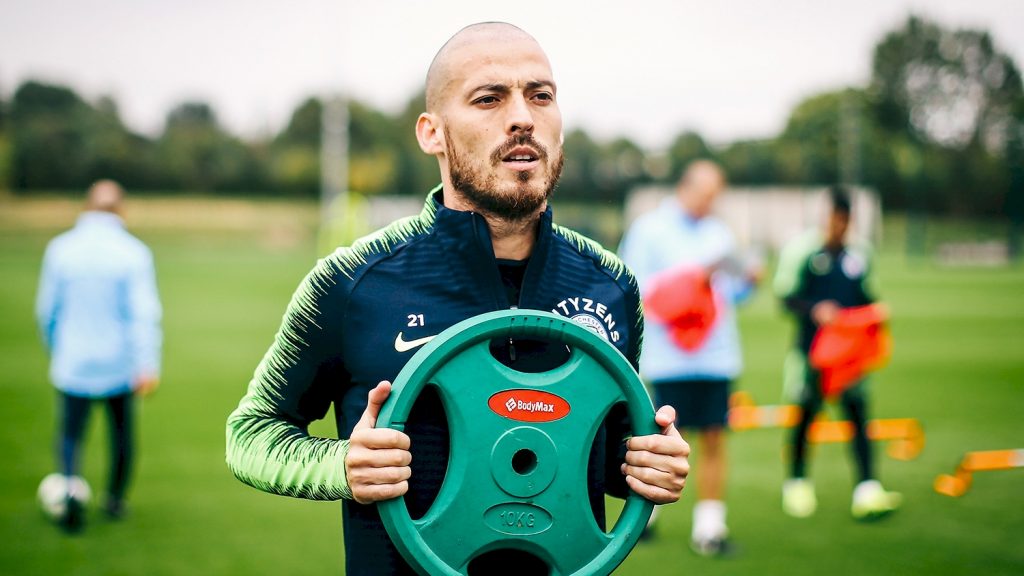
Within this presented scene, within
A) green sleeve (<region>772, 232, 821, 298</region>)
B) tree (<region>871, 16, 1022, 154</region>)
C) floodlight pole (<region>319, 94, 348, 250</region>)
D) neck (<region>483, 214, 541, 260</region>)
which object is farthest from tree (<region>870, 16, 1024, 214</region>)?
neck (<region>483, 214, 541, 260</region>)

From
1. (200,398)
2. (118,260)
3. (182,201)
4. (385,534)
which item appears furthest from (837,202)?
(182,201)

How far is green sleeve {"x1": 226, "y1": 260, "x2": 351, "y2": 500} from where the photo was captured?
6.56 ft

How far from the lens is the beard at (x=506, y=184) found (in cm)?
203

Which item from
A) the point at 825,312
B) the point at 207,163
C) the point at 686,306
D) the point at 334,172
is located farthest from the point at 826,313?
the point at 207,163

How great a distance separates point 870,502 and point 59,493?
5676 millimetres

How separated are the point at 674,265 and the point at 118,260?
156 inches

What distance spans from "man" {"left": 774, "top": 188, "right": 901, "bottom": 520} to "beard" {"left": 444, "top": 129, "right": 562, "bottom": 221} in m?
5.29

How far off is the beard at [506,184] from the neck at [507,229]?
0.05 ft

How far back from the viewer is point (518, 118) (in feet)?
6.54

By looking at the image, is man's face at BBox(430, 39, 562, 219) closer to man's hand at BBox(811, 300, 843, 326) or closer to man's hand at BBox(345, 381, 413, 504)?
man's hand at BBox(345, 381, 413, 504)

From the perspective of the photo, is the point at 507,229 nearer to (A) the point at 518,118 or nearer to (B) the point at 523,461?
(A) the point at 518,118

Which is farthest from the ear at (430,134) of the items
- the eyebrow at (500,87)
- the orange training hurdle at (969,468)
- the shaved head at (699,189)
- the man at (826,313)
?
the orange training hurdle at (969,468)

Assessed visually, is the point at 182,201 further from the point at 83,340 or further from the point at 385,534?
the point at 385,534

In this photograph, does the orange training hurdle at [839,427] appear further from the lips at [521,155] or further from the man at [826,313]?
the lips at [521,155]
